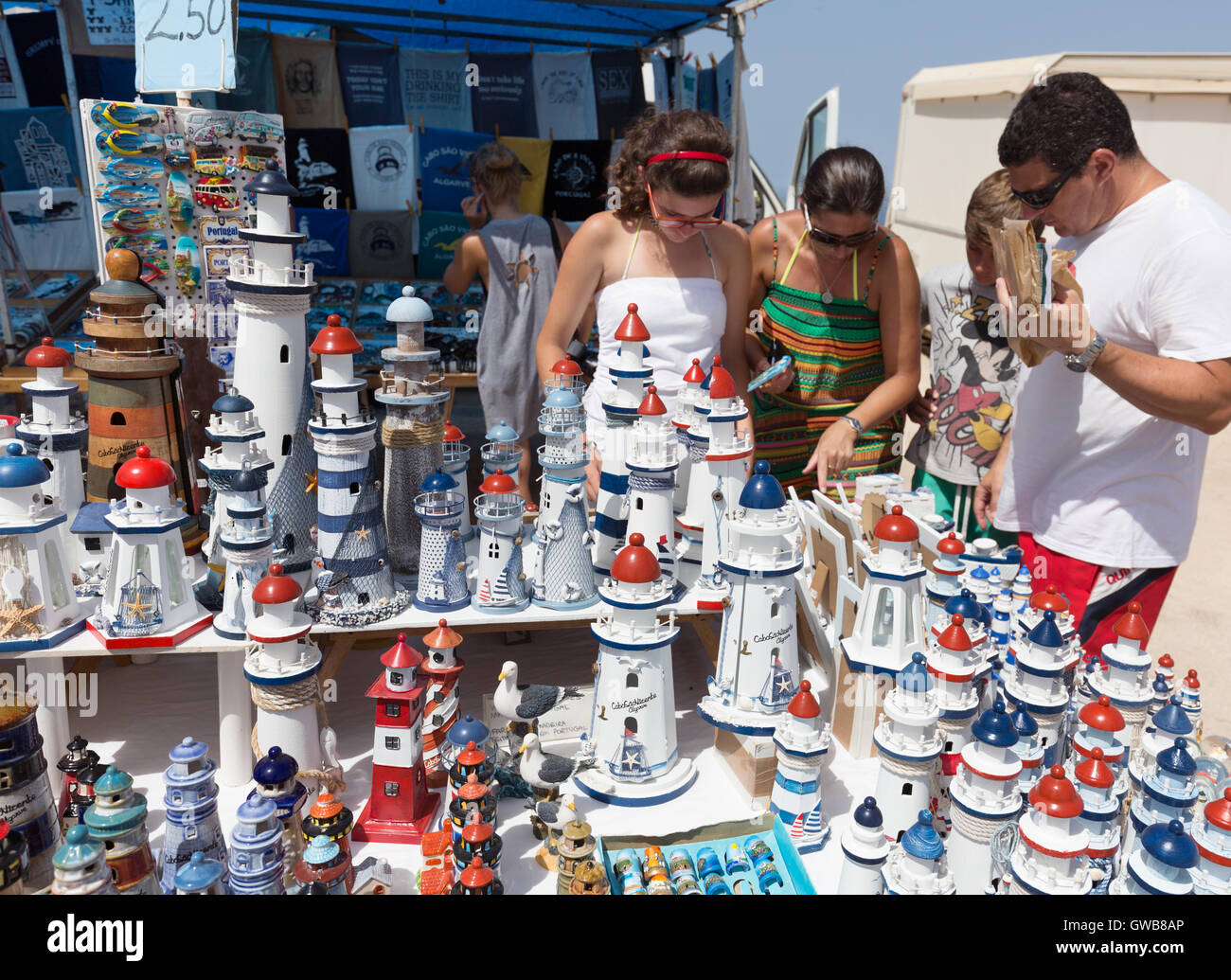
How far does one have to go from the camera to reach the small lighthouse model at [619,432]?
3.17 m

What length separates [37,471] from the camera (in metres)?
2.61

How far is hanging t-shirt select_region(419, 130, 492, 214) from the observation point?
8.48 meters

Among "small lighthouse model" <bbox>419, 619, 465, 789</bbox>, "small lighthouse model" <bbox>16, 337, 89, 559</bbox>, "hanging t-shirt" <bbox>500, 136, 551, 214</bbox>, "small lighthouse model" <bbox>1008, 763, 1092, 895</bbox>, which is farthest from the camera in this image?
"hanging t-shirt" <bbox>500, 136, 551, 214</bbox>

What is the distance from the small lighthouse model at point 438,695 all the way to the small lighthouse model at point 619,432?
2.59 ft

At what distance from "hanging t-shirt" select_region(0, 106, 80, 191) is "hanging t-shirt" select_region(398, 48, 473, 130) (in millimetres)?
3047

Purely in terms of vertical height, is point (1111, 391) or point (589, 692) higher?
point (1111, 391)

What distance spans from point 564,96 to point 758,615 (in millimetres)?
7703

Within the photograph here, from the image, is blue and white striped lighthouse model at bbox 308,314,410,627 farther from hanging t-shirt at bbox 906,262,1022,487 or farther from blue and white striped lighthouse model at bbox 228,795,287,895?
hanging t-shirt at bbox 906,262,1022,487

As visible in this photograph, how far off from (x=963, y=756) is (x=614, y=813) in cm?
106

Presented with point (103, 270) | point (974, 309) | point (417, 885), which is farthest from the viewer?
point (103, 270)

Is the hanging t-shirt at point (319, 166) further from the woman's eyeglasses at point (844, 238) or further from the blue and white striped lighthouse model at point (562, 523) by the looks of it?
the blue and white striped lighthouse model at point (562, 523)

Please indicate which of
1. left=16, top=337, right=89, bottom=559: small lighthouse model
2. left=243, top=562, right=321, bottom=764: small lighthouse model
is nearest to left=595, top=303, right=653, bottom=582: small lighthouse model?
left=243, top=562, right=321, bottom=764: small lighthouse model

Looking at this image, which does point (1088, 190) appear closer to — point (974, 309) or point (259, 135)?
point (974, 309)

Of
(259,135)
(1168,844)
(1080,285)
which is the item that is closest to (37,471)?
(259,135)
